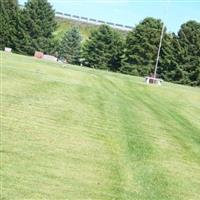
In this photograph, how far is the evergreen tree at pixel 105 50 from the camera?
80.5 metres

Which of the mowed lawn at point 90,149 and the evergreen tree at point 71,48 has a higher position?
the mowed lawn at point 90,149

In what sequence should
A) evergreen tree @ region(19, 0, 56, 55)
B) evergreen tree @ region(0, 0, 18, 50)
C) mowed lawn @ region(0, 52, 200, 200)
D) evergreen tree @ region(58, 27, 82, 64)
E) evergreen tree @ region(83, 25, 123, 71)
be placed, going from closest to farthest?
mowed lawn @ region(0, 52, 200, 200)
evergreen tree @ region(83, 25, 123, 71)
evergreen tree @ region(0, 0, 18, 50)
evergreen tree @ region(19, 0, 56, 55)
evergreen tree @ region(58, 27, 82, 64)

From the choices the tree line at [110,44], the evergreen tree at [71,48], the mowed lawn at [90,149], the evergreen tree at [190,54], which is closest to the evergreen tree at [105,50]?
the tree line at [110,44]

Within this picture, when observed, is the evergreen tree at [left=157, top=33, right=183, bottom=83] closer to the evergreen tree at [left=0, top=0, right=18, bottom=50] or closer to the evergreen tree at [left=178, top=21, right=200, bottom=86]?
the evergreen tree at [left=178, top=21, right=200, bottom=86]

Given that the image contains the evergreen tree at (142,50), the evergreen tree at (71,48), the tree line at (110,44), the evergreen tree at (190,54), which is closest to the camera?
the evergreen tree at (190,54)

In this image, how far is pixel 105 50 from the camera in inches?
3174

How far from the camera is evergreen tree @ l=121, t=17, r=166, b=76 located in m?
77.7

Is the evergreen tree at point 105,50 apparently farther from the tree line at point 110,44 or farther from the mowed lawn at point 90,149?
the mowed lawn at point 90,149

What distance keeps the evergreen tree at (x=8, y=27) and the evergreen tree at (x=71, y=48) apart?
732cm

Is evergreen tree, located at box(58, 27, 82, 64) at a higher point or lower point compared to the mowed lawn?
lower

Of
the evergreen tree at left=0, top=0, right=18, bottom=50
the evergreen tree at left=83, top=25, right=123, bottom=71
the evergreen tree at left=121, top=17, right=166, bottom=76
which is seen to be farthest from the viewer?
the evergreen tree at left=0, top=0, right=18, bottom=50

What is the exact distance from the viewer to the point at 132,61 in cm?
7875

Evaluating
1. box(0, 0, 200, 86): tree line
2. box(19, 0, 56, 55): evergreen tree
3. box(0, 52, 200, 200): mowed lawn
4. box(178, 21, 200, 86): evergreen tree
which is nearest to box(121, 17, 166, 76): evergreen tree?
box(0, 0, 200, 86): tree line

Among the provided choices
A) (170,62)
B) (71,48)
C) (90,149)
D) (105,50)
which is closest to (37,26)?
(71,48)
